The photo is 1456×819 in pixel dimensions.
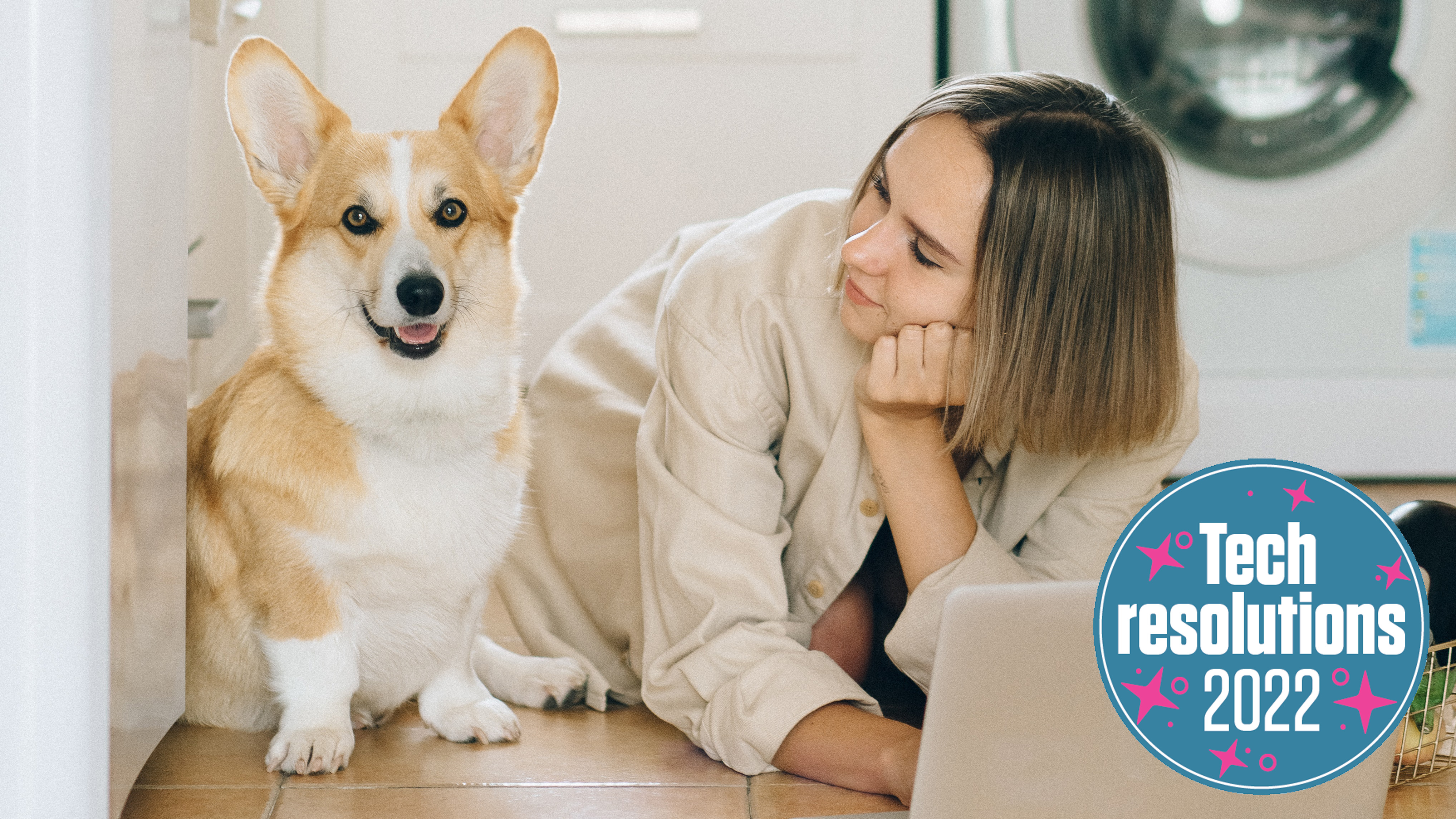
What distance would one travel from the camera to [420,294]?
1.22 m

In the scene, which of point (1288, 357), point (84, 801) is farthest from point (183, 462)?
point (1288, 357)

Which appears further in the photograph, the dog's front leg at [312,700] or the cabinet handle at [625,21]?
the cabinet handle at [625,21]

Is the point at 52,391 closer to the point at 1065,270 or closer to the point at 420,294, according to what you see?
the point at 420,294

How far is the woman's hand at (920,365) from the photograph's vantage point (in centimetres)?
122

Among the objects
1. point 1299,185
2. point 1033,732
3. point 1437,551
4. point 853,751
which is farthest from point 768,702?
point 1299,185

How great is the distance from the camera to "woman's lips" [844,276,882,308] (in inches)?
48.4

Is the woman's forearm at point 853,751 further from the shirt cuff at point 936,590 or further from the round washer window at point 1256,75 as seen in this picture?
the round washer window at point 1256,75

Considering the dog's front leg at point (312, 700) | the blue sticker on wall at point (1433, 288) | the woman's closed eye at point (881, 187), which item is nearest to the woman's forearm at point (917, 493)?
the woman's closed eye at point (881, 187)

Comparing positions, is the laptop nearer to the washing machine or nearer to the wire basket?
the wire basket

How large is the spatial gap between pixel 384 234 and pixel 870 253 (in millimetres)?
469

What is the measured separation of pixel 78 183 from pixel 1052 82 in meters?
0.87

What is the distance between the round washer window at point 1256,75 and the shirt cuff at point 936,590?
123cm

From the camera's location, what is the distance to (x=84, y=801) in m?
0.91

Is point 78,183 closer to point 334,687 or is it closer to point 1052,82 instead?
point 334,687
